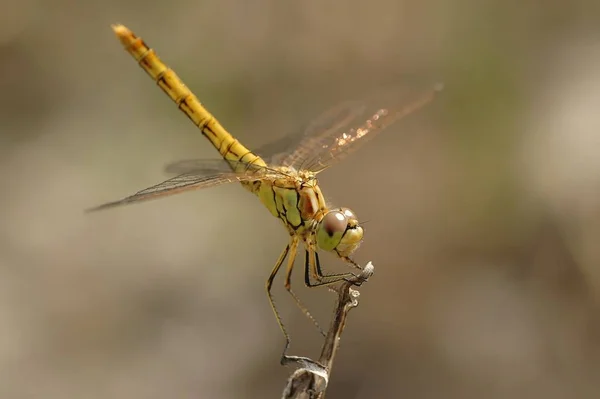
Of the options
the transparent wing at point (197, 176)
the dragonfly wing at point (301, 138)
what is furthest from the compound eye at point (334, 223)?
the dragonfly wing at point (301, 138)

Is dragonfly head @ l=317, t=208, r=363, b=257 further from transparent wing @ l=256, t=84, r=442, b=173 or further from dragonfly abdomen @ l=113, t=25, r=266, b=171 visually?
dragonfly abdomen @ l=113, t=25, r=266, b=171

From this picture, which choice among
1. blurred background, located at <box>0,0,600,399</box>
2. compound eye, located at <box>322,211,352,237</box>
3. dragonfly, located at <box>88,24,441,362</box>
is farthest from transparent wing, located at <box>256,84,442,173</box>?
blurred background, located at <box>0,0,600,399</box>

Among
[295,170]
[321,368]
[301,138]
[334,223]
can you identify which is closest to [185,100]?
[301,138]

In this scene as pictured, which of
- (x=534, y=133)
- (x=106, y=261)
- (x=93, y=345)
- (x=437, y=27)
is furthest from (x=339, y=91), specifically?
(x=93, y=345)

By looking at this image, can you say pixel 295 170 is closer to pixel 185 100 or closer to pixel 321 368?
pixel 185 100

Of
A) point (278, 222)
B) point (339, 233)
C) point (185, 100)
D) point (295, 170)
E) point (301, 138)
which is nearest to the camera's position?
point (339, 233)

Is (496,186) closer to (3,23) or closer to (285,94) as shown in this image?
(285,94)
